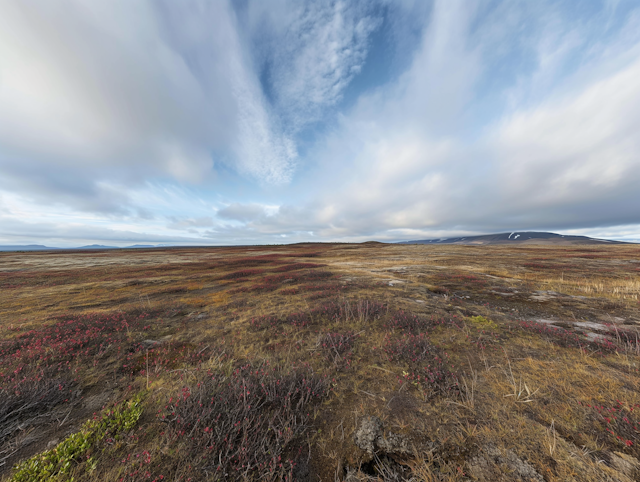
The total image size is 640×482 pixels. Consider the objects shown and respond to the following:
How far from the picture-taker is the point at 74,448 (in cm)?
395

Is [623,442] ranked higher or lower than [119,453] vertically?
higher

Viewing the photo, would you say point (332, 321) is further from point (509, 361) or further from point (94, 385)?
point (94, 385)

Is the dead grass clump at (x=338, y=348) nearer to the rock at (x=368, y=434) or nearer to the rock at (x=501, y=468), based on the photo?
the rock at (x=368, y=434)

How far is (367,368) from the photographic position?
666cm

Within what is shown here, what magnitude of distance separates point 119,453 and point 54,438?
68.1 inches

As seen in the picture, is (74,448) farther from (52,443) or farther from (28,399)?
(28,399)

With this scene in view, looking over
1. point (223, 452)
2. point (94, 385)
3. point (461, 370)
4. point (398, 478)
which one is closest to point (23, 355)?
point (94, 385)

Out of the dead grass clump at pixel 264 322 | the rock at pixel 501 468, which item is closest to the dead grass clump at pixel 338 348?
the dead grass clump at pixel 264 322

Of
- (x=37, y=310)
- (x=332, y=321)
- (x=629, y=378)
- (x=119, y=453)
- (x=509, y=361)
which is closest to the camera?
(x=119, y=453)

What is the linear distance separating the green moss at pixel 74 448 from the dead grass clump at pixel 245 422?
844 millimetres

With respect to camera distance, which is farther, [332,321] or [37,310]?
[37,310]

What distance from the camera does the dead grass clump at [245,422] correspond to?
12.2ft

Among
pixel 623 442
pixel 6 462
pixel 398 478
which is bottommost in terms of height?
pixel 398 478

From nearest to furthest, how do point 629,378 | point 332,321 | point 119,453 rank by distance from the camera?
point 119,453 < point 629,378 < point 332,321
